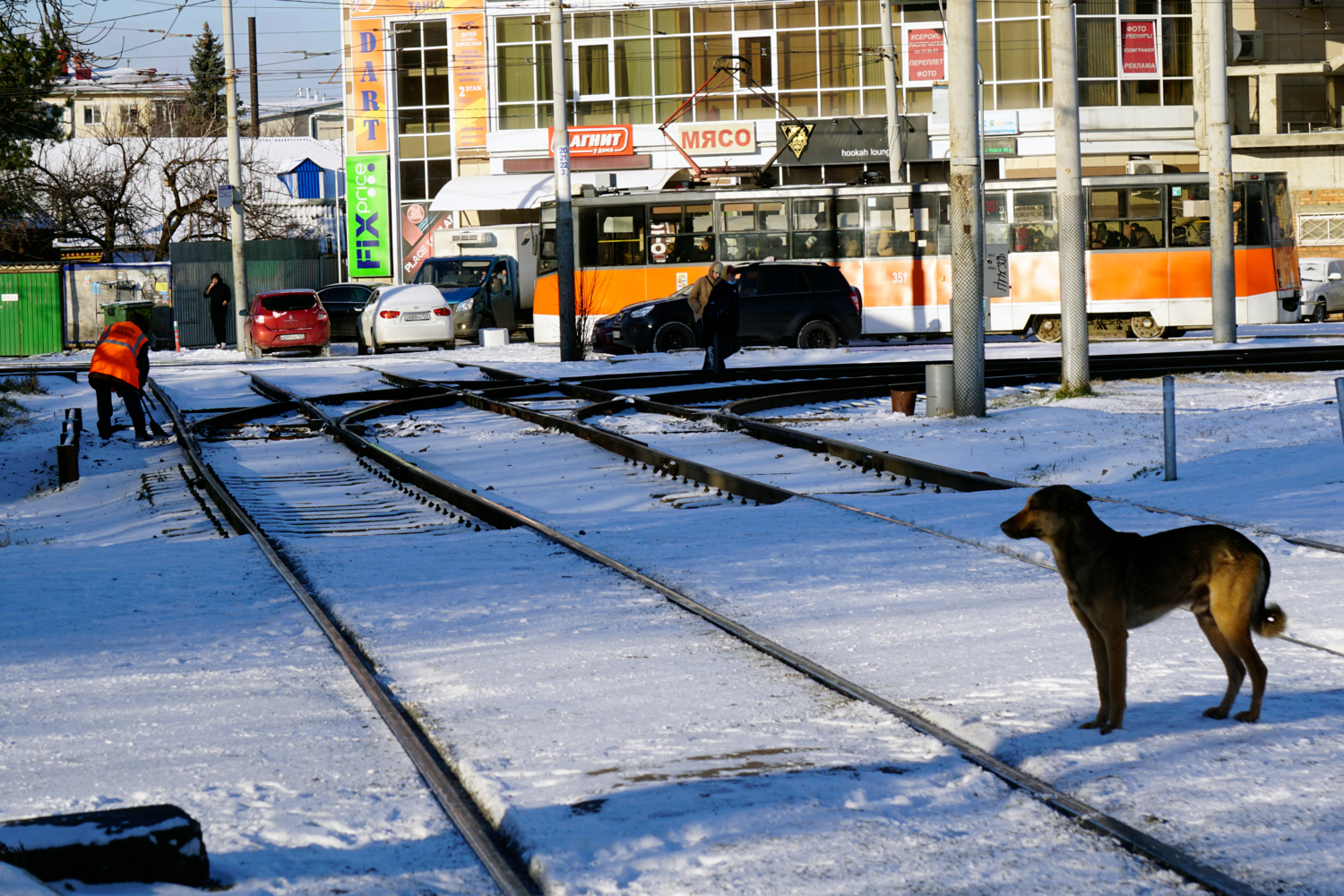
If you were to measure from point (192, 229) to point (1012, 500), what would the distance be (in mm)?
55252

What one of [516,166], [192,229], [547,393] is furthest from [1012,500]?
[192,229]

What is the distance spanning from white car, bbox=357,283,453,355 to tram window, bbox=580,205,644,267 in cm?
348

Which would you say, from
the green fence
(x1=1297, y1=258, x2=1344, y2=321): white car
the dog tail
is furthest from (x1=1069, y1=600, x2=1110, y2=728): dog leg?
(x1=1297, y1=258, x2=1344, y2=321): white car

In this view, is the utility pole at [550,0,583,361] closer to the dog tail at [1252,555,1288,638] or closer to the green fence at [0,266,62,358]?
the green fence at [0,266,62,358]

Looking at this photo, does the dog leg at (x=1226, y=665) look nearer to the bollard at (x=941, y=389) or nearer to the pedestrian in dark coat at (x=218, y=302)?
the bollard at (x=941, y=389)

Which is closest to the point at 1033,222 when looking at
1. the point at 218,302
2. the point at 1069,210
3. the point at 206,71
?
the point at 1069,210

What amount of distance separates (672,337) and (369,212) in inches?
1069

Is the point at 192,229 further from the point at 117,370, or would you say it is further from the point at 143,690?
the point at 143,690

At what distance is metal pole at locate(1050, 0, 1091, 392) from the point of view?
60.0ft

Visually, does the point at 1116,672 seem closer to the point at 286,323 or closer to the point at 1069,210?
the point at 1069,210

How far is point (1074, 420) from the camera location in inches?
643

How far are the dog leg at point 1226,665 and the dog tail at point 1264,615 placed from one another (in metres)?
0.13

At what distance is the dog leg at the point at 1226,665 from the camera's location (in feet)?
17.3

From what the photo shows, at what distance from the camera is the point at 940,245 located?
3119 cm
